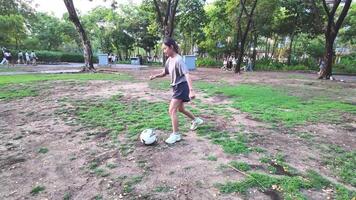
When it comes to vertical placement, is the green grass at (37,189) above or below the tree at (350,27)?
below

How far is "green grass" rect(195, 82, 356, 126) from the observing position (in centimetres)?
687

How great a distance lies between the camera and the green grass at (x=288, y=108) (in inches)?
270

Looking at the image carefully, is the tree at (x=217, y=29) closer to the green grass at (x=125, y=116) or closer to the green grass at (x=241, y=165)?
the green grass at (x=125, y=116)

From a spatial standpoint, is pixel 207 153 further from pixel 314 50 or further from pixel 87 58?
pixel 314 50

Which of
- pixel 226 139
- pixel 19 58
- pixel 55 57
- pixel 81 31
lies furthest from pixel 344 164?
pixel 55 57

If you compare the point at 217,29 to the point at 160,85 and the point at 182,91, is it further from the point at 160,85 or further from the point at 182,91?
the point at 182,91

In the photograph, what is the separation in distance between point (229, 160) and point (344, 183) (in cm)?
135

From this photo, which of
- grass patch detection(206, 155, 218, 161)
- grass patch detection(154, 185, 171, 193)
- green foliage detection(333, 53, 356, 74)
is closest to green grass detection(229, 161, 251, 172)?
grass patch detection(206, 155, 218, 161)

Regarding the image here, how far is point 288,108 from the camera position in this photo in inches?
322

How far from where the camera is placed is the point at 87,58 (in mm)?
20672

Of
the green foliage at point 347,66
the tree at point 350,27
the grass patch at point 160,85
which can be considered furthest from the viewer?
the tree at point 350,27

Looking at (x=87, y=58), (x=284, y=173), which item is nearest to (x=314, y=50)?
(x=87, y=58)

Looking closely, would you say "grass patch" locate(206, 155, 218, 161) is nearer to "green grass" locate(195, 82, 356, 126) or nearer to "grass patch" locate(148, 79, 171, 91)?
"green grass" locate(195, 82, 356, 126)

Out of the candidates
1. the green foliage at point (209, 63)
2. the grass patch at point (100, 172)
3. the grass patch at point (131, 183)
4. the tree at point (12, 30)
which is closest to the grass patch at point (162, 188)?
the grass patch at point (131, 183)
